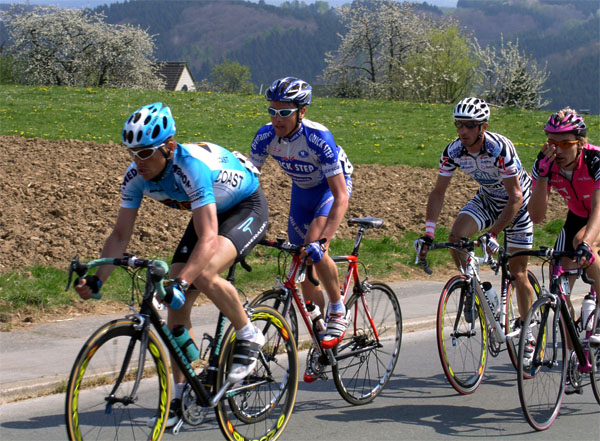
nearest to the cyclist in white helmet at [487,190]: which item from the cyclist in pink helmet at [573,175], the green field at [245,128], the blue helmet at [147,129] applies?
the cyclist in pink helmet at [573,175]

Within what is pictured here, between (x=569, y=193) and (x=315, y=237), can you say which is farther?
(x=569, y=193)

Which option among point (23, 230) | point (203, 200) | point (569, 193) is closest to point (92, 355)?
point (203, 200)

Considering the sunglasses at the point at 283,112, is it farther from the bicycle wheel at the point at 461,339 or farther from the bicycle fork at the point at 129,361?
the bicycle fork at the point at 129,361

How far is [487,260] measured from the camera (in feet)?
21.5

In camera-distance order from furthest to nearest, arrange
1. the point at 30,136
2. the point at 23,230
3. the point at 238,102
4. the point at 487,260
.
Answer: the point at 238,102, the point at 30,136, the point at 23,230, the point at 487,260

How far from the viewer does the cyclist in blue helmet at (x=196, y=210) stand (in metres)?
4.57

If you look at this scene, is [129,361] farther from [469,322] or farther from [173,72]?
[173,72]

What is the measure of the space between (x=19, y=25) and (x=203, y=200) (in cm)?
5477

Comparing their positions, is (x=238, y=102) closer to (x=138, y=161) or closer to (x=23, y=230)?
(x=23, y=230)

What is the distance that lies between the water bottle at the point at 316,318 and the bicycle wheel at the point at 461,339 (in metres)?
0.99

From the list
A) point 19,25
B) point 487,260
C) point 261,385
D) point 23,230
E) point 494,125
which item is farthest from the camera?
point 19,25

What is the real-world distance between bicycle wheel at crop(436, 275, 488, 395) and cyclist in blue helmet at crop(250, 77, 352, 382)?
88 centimetres

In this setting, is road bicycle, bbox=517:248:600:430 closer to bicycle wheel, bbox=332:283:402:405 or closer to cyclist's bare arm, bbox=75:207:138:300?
bicycle wheel, bbox=332:283:402:405

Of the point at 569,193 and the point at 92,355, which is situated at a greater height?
the point at 569,193
